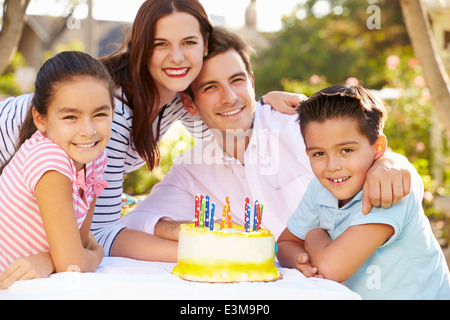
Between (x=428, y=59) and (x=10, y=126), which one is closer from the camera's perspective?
(x=10, y=126)

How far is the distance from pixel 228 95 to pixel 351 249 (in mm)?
1432

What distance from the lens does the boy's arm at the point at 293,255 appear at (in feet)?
7.52

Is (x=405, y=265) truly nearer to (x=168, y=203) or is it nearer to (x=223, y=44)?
(x=168, y=203)

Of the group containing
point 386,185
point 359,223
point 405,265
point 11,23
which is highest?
point 11,23

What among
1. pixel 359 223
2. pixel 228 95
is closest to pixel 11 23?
→ pixel 228 95

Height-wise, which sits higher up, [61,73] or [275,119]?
[61,73]

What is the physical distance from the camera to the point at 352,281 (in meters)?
2.33

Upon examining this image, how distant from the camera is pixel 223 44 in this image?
341 centimetres

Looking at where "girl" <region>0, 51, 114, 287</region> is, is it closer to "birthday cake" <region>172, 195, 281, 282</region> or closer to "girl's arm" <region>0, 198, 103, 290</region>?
"girl's arm" <region>0, 198, 103, 290</region>

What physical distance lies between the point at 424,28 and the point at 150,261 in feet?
10.0

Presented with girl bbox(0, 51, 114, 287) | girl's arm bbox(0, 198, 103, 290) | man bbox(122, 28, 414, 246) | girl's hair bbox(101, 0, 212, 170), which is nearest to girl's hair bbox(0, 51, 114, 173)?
girl bbox(0, 51, 114, 287)

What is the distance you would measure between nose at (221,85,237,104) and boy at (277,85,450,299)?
96 cm

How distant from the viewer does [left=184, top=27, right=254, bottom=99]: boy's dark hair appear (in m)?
3.39

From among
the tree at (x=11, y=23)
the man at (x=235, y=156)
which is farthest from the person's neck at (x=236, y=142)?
the tree at (x=11, y=23)
